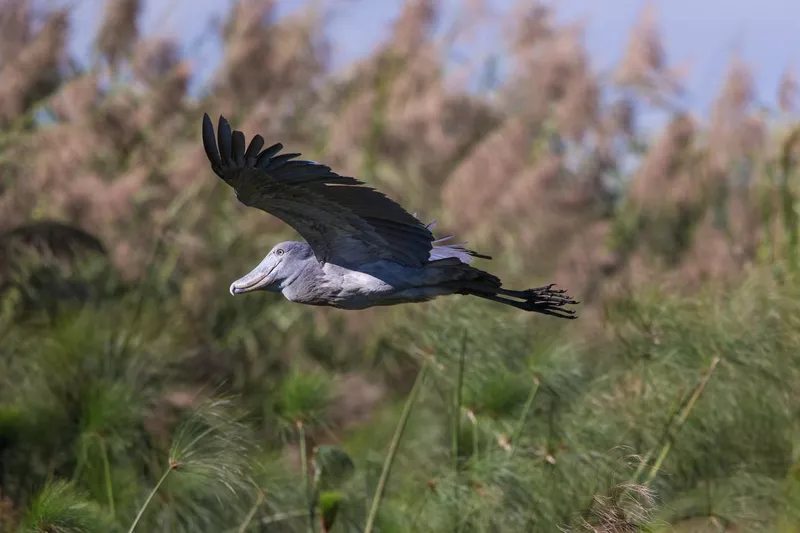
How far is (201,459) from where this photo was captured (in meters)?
4.57

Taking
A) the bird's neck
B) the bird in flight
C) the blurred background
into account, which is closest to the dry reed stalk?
the blurred background

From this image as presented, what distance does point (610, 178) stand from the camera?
12516mm

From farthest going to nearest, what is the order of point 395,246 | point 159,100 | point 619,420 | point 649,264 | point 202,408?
point 649,264, point 159,100, point 619,420, point 202,408, point 395,246

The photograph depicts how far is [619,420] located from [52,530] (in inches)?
118

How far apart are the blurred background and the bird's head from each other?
604mm

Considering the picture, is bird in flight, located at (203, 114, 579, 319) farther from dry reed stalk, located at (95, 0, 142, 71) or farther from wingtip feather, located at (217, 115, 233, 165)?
dry reed stalk, located at (95, 0, 142, 71)

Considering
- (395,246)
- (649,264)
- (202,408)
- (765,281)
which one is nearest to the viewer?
(395,246)

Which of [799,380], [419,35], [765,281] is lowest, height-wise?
[799,380]

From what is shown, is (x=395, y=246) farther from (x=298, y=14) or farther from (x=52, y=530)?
(x=298, y=14)

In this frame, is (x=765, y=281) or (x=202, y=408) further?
(x=765, y=281)

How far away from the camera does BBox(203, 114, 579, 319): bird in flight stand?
13.7 ft

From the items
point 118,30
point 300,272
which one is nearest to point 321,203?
point 300,272

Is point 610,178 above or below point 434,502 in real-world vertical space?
above

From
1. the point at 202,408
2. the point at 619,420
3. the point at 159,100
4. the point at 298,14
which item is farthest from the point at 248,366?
the point at 202,408
